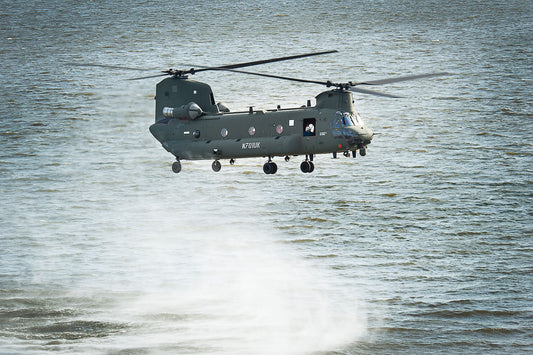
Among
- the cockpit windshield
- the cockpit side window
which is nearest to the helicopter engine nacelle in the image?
the cockpit side window

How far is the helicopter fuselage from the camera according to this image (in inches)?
2992

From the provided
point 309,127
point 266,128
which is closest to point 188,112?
point 266,128

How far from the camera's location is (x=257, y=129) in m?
78.2

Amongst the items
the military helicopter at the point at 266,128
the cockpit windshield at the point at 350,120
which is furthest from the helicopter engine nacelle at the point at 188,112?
the cockpit windshield at the point at 350,120

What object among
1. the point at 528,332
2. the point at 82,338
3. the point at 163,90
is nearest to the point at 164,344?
the point at 82,338

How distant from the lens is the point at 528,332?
18900cm

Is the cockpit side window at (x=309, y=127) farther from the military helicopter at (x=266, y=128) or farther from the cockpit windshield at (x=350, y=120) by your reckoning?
the cockpit windshield at (x=350, y=120)

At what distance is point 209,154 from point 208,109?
218 inches

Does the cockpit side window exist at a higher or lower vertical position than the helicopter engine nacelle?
lower

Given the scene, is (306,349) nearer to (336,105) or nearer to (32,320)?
(32,320)

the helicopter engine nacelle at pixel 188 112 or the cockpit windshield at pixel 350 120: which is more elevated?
the helicopter engine nacelle at pixel 188 112

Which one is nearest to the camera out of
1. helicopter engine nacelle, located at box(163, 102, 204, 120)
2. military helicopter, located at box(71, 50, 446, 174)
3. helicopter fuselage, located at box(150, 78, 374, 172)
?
military helicopter, located at box(71, 50, 446, 174)

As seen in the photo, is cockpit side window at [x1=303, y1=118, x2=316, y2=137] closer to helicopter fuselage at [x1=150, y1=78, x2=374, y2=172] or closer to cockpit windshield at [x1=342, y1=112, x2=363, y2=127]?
helicopter fuselage at [x1=150, y1=78, x2=374, y2=172]

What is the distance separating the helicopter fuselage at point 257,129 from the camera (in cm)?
7600
